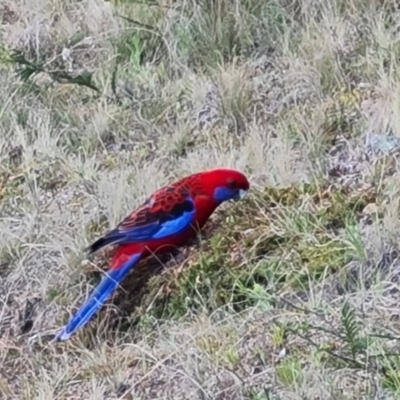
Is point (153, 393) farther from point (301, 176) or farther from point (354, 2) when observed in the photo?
point (354, 2)

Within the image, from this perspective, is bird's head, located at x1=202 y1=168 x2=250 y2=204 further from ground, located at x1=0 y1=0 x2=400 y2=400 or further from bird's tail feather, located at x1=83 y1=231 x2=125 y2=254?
bird's tail feather, located at x1=83 y1=231 x2=125 y2=254

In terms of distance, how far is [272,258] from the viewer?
412 centimetres

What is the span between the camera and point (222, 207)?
4.62 metres

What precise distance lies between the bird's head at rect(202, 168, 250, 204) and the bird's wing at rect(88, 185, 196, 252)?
0.09m

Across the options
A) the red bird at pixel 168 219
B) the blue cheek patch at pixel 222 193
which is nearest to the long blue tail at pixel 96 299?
the red bird at pixel 168 219

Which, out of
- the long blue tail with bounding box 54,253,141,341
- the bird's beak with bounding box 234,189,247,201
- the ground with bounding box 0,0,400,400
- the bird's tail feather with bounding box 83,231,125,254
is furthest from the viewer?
the bird's beak with bounding box 234,189,247,201

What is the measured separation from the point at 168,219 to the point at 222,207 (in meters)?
0.37

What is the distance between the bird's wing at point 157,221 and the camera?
4.29m

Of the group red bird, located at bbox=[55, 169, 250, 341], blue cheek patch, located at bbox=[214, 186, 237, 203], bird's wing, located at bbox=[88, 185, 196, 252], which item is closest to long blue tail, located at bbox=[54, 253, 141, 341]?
red bird, located at bbox=[55, 169, 250, 341]

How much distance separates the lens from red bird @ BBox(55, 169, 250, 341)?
4.29m

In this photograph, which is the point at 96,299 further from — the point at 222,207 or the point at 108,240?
the point at 222,207

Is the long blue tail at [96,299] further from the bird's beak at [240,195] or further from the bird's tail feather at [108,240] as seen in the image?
the bird's beak at [240,195]

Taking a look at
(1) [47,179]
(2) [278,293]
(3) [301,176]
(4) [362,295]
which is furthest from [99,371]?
(1) [47,179]

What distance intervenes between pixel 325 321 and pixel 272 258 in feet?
1.68
